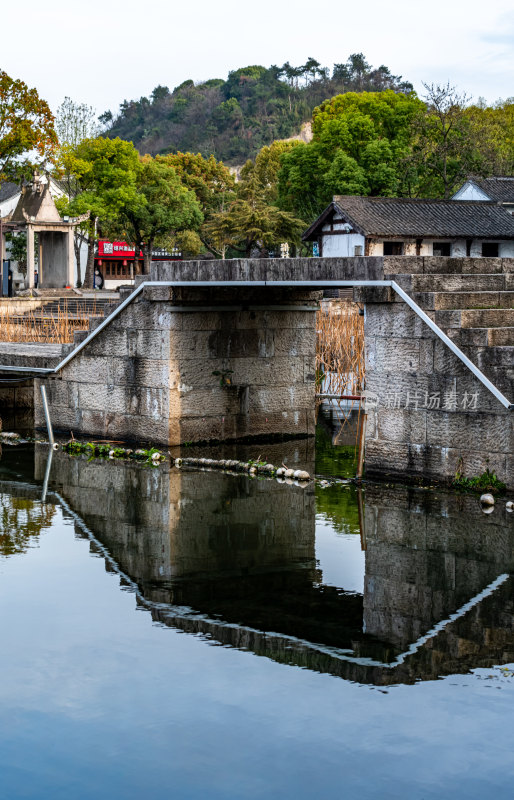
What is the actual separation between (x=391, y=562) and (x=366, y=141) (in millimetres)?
45275

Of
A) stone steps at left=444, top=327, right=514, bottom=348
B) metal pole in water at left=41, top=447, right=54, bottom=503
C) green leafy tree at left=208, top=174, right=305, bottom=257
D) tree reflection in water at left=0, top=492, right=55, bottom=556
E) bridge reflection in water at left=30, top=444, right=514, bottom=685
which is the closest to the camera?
bridge reflection in water at left=30, top=444, right=514, bottom=685

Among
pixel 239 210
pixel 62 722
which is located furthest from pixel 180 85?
pixel 62 722

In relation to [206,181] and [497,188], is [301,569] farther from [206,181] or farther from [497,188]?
[206,181]

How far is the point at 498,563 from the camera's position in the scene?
14641 mm

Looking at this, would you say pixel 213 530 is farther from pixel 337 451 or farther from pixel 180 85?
pixel 180 85

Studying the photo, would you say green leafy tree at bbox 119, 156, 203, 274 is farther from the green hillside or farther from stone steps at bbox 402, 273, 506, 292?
the green hillside

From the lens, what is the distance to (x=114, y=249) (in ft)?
247

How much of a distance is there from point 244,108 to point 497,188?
97.2m

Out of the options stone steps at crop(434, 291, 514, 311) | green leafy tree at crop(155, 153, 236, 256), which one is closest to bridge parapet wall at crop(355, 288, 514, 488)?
stone steps at crop(434, 291, 514, 311)

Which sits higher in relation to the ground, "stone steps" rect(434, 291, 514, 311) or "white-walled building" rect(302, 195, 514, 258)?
"white-walled building" rect(302, 195, 514, 258)

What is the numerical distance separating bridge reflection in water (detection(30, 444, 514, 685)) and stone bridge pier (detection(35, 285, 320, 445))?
2367mm

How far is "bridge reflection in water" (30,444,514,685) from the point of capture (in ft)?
37.7

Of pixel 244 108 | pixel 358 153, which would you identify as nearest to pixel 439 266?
pixel 358 153

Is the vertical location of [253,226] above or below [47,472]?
above
